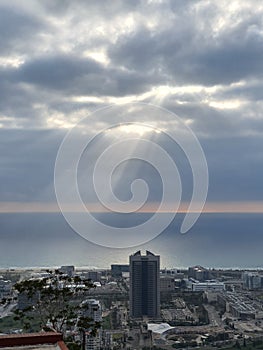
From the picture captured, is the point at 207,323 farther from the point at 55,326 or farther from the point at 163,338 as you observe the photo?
the point at 55,326

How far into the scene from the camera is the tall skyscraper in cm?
1467

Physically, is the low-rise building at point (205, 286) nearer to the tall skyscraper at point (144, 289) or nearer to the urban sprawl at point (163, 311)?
the urban sprawl at point (163, 311)

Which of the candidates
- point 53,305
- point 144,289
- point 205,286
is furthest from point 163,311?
point 53,305

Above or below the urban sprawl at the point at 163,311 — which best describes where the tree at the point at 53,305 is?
above

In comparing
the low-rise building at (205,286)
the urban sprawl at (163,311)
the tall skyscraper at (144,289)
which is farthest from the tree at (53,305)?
the low-rise building at (205,286)

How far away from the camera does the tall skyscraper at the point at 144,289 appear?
14672 mm

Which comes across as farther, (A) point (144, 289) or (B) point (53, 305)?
(A) point (144, 289)

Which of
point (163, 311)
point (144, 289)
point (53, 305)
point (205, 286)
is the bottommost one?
point (163, 311)

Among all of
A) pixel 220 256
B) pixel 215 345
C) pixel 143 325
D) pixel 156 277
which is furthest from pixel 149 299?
pixel 220 256

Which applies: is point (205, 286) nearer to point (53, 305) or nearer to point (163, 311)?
point (163, 311)

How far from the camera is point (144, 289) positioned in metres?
15.2

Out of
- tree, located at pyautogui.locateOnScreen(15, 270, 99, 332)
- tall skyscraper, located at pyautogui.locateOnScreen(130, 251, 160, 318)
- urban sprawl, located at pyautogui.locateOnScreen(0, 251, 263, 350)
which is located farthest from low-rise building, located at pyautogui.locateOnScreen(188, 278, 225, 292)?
tree, located at pyautogui.locateOnScreen(15, 270, 99, 332)

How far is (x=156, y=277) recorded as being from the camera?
14.9 meters

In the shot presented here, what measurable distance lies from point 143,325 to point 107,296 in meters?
3.68
